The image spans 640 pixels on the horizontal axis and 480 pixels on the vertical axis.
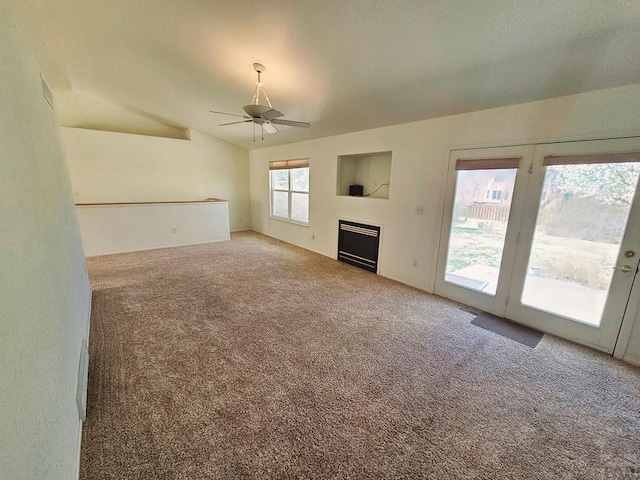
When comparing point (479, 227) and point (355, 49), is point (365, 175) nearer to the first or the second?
point (479, 227)

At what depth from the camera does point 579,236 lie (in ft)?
8.26

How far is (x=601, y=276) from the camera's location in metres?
2.46

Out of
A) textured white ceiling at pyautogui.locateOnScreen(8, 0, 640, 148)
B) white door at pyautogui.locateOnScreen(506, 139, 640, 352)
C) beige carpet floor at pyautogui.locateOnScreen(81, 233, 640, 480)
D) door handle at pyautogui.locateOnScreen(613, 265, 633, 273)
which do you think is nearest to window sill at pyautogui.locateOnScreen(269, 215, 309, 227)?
textured white ceiling at pyautogui.locateOnScreen(8, 0, 640, 148)

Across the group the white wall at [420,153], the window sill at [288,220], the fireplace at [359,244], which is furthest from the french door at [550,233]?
the window sill at [288,220]

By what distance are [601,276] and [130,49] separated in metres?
5.85

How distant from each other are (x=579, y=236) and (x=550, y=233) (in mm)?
215

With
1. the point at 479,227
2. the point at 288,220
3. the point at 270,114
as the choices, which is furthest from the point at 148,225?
the point at 479,227

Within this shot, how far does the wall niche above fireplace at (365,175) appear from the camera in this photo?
4754 mm

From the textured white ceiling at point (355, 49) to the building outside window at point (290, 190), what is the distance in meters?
1.82

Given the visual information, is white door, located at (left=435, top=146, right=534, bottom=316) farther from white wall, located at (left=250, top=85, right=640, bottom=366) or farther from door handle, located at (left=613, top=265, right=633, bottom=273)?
door handle, located at (left=613, top=265, right=633, bottom=273)

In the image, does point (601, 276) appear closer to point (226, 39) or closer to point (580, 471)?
point (580, 471)

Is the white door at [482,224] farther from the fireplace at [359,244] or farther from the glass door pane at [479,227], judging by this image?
the fireplace at [359,244]

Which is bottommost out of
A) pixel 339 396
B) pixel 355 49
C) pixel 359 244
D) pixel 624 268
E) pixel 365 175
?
pixel 339 396

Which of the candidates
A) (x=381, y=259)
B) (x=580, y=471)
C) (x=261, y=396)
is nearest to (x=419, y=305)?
(x=381, y=259)
